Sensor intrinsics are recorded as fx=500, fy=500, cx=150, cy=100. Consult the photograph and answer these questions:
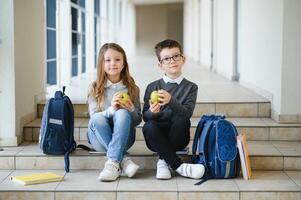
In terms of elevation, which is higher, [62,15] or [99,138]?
[62,15]

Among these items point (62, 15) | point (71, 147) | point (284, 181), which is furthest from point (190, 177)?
point (62, 15)

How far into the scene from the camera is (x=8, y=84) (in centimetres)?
420

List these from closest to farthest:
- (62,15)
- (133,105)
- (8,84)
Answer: (133,105)
(8,84)
(62,15)

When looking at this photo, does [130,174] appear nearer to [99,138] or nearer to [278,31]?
[99,138]

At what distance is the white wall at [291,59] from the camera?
4.59 m

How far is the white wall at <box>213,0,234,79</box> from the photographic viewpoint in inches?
324

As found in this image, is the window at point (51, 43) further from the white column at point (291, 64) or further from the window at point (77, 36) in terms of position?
the white column at point (291, 64)

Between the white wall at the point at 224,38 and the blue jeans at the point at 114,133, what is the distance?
466cm

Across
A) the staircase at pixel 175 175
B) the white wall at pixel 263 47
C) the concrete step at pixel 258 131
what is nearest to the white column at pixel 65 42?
the white wall at pixel 263 47

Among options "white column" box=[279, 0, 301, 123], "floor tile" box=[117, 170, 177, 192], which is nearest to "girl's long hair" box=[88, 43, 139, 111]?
"floor tile" box=[117, 170, 177, 192]

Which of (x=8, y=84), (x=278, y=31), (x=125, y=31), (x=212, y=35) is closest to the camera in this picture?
(x=8, y=84)

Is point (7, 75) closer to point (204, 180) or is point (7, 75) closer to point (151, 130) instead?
point (151, 130)

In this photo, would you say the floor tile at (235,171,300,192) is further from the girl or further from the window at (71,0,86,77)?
the window at (71,0,86,77)

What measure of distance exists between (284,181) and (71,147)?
1643 millimetres
